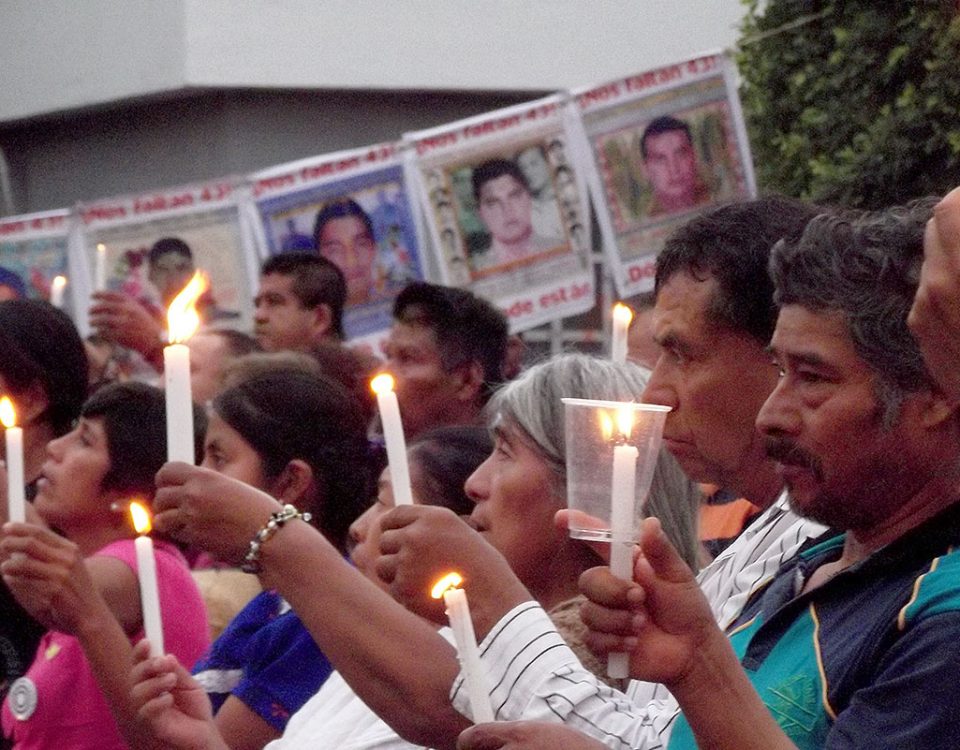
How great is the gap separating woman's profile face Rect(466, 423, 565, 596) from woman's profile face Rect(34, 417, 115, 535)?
58.0 inches

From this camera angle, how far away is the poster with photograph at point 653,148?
283 inches

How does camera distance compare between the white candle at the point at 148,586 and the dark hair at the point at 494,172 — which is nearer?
the white candle at the point at 148,586

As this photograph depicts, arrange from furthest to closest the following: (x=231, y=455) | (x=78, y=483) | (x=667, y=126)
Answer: (x=667, y=126)
(x=78, y=483)
(x=231, y=455)

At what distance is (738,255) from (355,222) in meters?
4.46

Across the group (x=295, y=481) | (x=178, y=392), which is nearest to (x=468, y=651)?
(x=178, y=392)

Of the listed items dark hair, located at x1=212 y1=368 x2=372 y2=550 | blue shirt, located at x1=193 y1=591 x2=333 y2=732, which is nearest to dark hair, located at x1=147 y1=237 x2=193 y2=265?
dark hair, located at x1=212 y1=368 x2=372 y2=550

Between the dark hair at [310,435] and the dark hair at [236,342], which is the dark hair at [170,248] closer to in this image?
the dark hair at [236,342]

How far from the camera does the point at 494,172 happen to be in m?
7.38

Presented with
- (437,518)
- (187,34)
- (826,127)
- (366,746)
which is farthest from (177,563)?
(187,34)

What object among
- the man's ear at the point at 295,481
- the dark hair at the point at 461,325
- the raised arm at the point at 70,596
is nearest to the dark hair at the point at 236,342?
the dark hair at the point at 461,325

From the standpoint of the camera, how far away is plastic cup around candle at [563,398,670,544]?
2.16 m

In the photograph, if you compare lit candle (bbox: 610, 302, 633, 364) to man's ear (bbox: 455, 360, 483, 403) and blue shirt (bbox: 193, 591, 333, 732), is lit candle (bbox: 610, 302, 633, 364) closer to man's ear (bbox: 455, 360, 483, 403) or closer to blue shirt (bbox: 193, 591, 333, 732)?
blue shirt (bbox: 193, 591, 333, 732)

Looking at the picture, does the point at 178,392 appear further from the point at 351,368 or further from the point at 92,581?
the point at 351,368

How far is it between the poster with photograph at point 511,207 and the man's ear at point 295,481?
3.19 metres
